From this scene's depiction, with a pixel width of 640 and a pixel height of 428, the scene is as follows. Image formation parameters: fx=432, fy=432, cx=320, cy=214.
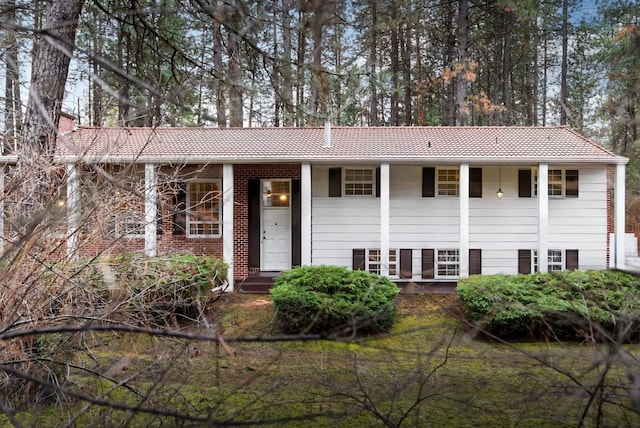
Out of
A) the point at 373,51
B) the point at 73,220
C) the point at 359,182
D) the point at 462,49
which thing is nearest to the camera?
the point at 73,220

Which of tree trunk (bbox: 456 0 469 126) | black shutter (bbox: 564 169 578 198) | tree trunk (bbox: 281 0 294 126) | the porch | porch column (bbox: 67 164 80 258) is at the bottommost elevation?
the porch

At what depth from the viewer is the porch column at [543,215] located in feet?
34.9

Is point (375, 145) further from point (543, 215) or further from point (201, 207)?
point (201, 207)

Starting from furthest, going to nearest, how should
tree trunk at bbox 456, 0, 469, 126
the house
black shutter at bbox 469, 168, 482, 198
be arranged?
black shutter at bbox 469, 168, 482, 198 < the house < tree trunk at bbox 456, 0, 469, 126

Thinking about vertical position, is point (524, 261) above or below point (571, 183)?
below

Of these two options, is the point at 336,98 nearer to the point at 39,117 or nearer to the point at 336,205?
the point at 39,117

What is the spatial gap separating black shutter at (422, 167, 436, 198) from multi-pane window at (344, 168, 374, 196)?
4.66ft

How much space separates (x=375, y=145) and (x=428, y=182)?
70.4 inches

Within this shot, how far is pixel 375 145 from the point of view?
12.1 metres

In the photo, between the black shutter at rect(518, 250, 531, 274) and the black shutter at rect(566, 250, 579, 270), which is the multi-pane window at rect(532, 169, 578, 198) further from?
the black shutter at rect(518, 250, 531, 274)

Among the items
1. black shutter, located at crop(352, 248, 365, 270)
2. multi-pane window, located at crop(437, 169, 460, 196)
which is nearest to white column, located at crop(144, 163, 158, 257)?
black shutter, located at crop(352, 248, 365, 270)

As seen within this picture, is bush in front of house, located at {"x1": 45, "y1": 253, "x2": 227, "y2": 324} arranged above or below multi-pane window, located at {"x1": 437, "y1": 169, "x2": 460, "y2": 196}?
Answer: below

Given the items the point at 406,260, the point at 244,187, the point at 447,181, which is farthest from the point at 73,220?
the point at 447,181

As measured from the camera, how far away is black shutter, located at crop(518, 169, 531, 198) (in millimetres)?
11773
